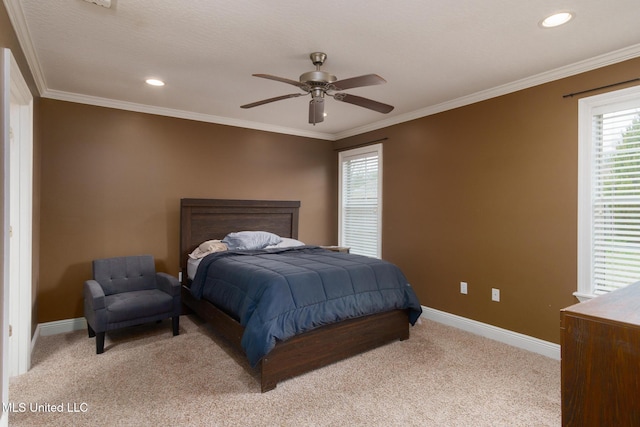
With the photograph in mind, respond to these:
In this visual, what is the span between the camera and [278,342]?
250 centimetres

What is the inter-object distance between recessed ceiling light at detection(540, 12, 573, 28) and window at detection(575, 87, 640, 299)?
917mm

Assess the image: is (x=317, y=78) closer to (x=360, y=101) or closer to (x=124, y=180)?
(x=360, y=101)

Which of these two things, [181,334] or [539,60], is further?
[181,334]

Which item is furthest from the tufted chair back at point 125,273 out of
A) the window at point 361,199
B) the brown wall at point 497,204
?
the brown wall at point 497,204

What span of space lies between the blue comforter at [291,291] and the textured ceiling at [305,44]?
170 cm

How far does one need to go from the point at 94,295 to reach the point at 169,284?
629 mm

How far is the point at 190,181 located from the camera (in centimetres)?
432

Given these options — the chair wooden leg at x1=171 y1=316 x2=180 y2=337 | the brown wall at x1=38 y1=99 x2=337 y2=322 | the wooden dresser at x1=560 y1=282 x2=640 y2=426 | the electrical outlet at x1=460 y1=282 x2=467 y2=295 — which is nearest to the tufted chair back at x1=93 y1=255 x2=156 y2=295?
the brown wall at x1=38 y1=99 x2=337 y2=322

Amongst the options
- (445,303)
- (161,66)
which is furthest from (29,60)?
(445,303)

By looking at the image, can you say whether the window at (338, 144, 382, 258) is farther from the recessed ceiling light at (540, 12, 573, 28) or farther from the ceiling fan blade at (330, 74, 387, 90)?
the recessed ceiling light at (540, 12, 573, 28)

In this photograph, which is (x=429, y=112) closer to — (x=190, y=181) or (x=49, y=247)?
(x=190, y=181)

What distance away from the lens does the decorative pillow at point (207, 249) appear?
394cm

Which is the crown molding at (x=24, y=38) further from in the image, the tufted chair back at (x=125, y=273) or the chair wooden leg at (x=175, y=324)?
the chair wooden leg at (x=175, y=324)

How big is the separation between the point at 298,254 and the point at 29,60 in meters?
2.85
